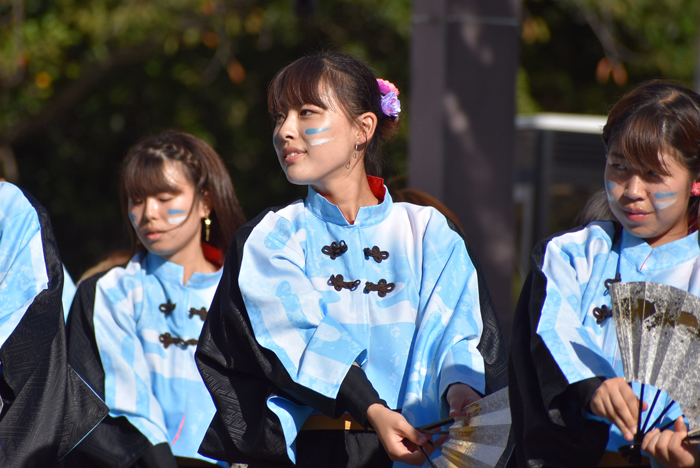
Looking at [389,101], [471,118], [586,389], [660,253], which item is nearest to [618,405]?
[586,389]

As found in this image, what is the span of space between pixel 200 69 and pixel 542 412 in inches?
328

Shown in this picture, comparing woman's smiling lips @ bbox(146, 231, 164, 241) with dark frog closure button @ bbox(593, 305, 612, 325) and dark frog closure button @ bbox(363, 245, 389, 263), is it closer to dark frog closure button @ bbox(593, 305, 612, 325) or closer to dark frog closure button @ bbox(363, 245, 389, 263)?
dark frog closure button @ bbox(363, 245, 389, 263)

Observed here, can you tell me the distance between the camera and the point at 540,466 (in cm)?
195

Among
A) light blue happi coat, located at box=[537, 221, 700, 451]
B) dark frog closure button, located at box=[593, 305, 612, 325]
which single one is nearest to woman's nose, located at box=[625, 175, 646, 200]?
light blue happi coat, located at box=[537, 221, 700, 451]

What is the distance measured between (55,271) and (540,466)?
1524 millimetres

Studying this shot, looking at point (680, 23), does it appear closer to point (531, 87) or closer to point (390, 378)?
point (531, 87)

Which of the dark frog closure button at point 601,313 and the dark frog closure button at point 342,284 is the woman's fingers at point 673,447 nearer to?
the dark frog closure button at point 601,313

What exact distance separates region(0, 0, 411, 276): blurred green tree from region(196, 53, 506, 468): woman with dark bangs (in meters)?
5.17

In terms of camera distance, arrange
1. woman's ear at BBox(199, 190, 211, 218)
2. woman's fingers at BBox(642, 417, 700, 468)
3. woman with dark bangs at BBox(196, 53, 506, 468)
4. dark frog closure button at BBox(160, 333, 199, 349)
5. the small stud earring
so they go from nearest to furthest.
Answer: woman's fingers at BBox(642, 417, 700, 468) < woman with dark bangs at BBox(196, 53, 506, 468) < the small stud earring < dark frog closure button at BBox(160, 333, 199, 349) < woman's ear at BBox(199, 190, 211, 218)

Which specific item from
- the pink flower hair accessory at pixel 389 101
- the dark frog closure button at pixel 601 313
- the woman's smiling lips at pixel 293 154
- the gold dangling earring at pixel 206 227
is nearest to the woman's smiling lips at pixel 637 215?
the dark frog closure button at pixel 601 313

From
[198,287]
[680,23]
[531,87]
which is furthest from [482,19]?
[531,87]

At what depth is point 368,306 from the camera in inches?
82.6

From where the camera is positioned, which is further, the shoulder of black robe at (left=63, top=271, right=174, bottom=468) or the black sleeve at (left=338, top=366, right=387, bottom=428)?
the shoulder of black robe at (left=63, top=271, right=174, bottom=468)

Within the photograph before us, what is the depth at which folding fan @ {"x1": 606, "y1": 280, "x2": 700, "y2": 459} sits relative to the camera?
170 cm
